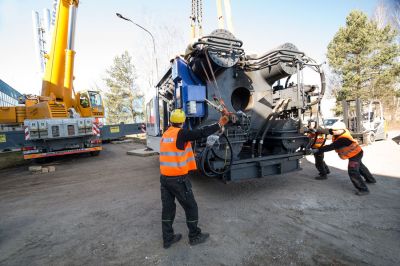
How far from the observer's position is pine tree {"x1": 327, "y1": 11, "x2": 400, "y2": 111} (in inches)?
735

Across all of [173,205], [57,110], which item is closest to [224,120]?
[173,205]

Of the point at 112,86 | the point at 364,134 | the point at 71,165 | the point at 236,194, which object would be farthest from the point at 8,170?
the point at 112,86

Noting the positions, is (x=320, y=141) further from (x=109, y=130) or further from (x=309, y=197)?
(x=109, y=130)

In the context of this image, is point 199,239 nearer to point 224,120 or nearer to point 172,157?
point 172,157

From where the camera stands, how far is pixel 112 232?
3.18m

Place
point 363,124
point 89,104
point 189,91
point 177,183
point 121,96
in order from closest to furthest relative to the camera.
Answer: point 177,183, point 189,91, point 89,104, point 363,124, point 121,96

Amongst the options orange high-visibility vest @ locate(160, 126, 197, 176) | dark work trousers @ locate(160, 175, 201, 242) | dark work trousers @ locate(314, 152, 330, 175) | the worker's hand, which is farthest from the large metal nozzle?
dark work trousers @ locate(160, 175, 201, 242)

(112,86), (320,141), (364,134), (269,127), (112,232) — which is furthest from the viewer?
(112,86)

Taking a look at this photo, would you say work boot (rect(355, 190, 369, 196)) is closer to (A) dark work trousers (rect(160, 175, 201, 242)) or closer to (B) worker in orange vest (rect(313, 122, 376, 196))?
(B) worker in orange vest (rect(313, 122, 376, 196))

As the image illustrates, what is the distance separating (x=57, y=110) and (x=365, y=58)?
22.3 m

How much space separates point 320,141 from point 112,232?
4.60 m

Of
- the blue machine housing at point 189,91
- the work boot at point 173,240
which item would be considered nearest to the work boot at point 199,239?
the work boot at point 173,240

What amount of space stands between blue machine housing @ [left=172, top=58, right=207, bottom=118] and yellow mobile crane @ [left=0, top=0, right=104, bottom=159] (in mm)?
5790

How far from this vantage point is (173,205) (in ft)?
9.42
